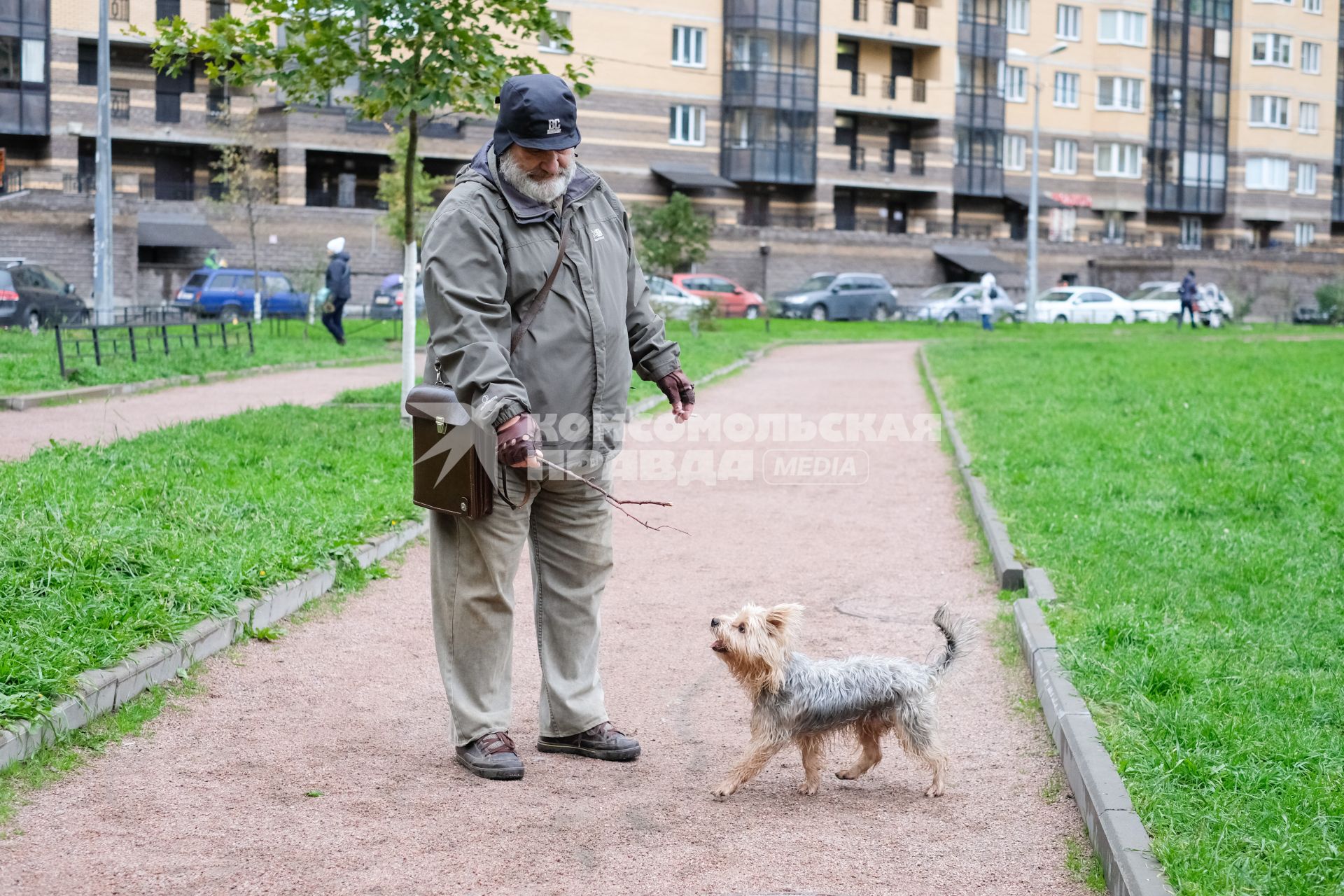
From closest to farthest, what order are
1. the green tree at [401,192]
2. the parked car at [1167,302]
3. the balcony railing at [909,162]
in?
the green tree at [401,192] → the parked car at [1167,302] → the balcony railing at [909,162]

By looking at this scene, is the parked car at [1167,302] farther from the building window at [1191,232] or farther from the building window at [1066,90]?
the building window at [1191,232]

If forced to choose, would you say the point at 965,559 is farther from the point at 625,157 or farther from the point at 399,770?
the point at 625,157

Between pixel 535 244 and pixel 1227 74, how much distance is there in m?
A: 75.1

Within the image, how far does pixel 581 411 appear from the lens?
4996 millimetres

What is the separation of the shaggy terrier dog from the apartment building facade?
3973cm

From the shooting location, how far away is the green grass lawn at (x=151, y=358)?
671 inches

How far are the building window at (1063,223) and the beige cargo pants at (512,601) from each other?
211ft

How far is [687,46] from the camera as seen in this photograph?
5691cm

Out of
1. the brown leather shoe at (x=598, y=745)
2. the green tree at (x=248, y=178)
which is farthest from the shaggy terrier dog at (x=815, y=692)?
the green tree at (x=248, y=178)

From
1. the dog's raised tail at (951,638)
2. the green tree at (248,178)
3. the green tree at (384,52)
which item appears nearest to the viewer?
the dog's raised tail at (951,638)

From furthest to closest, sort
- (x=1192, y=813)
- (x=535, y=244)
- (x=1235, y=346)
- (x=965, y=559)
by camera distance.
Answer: (x=1235, y=346) → (x=965, y=559) → (x=535, y=244) → (x=1192, y=813)

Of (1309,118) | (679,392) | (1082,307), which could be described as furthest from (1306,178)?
(679,392)

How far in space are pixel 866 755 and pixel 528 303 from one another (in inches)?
79.6

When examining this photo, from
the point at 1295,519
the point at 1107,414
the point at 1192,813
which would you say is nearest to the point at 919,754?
the point at 1192,813
